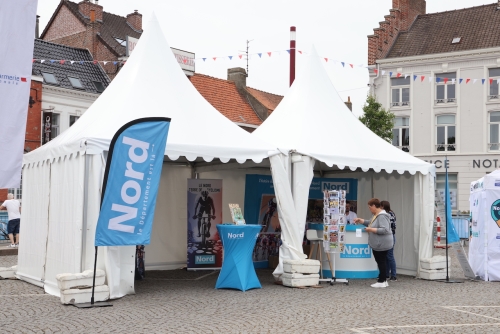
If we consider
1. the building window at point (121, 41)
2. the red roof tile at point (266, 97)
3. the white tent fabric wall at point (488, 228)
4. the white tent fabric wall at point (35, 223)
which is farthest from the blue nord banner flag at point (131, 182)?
the red roof tile at point (266, 97)

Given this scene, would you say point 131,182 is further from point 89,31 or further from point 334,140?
point 89,31

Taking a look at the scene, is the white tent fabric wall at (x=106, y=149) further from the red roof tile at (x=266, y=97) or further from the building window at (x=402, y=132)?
the red roof tile at (x=266, y=97)

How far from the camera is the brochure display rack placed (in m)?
11.3

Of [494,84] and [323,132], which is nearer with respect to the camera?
[323,132]

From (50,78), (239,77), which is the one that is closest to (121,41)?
(239,77)

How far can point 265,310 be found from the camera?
28.0 feet

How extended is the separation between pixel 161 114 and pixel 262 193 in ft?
13.9

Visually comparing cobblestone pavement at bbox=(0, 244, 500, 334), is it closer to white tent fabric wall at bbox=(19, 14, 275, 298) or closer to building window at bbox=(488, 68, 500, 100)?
white tent fabric wall at bbox=(19, 14, 275, 298)

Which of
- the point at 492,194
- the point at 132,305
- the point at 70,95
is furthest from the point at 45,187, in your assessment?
the point at 70,95

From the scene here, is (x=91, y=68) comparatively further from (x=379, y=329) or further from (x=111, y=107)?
(x=379, y=329)

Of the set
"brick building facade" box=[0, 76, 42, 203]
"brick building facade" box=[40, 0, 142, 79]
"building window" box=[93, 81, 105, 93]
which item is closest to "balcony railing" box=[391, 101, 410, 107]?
"brick building facade" box=[40, 0, 142, 79]

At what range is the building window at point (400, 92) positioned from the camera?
38.1 meters

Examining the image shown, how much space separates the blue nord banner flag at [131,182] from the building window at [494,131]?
3051 cm

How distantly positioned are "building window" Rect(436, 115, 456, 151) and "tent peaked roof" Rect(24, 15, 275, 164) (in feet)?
92.1
